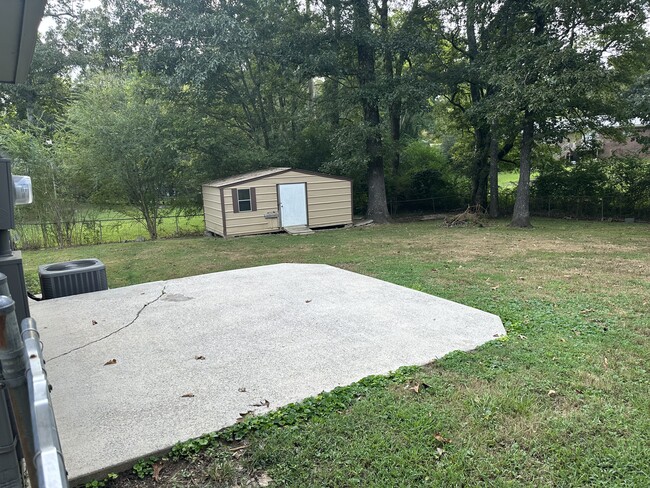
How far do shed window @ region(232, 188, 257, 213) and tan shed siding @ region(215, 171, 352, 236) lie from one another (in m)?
0.09

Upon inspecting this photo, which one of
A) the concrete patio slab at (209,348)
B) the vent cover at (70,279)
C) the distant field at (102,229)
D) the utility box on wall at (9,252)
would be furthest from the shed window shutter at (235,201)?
the utility box on wall at (9,252)

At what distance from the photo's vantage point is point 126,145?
11.9 meters

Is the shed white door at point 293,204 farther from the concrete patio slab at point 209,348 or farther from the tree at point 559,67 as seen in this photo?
the concrete patio slab at point 209,348

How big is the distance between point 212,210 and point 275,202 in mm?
1946

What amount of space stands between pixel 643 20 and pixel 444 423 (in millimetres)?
13510

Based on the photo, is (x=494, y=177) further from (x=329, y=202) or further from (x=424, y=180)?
(x=329, y=202)

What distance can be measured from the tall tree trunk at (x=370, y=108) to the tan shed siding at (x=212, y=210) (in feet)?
16.5

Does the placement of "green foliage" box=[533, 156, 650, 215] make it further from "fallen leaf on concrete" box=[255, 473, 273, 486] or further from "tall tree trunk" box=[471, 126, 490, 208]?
"fallen leaf on concrete" box=[255, 473, 273, 486]

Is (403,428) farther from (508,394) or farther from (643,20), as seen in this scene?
(643,20)

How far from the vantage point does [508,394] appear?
2.61 m

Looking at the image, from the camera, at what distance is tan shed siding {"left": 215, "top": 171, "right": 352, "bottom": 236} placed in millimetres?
11930

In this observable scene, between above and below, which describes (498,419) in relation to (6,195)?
below

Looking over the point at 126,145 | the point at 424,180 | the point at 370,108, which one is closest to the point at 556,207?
the point at 424,180

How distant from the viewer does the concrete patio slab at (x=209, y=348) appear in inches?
94.5
